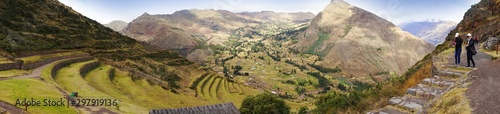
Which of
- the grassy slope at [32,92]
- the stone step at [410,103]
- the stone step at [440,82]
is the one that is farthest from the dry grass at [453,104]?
the grassy slope at [32,92]

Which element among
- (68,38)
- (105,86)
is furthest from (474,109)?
(68,38)

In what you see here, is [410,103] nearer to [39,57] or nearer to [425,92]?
[425,92]

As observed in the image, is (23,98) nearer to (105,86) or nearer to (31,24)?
(105,86)

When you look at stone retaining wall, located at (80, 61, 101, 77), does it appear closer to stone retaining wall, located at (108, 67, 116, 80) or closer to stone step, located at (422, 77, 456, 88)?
stone retaining wall, located at (108, 67, 116, 80)

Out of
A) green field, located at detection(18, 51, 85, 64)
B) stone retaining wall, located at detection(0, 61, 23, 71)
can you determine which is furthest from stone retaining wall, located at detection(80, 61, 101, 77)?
stone retaining wall, located at detection(0, 61, 23, 71)

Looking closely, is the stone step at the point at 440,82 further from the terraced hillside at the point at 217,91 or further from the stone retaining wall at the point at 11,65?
the terraced hillside at the point at 217,91
